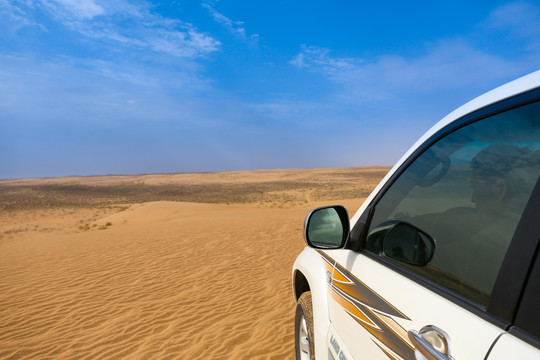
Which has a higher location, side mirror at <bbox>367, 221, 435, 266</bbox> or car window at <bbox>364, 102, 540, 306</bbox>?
car window at <bbox>364, 102, 540, 306</bbox>

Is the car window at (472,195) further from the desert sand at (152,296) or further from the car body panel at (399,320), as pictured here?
the desert sand at (152,296)

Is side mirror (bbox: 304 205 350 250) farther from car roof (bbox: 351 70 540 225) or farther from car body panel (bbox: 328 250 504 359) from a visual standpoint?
car roof (bbox: 351 70 540 225)

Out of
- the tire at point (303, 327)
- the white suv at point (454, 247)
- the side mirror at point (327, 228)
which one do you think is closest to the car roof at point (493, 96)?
the white suv at point (454, 247)

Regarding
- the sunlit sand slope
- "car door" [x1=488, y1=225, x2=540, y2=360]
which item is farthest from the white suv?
the sunlit sand slope

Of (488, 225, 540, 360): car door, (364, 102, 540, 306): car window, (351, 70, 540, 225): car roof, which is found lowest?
(488, 225, 540, 360): car door

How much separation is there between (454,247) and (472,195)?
0.69ft

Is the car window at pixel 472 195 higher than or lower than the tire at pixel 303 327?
higher

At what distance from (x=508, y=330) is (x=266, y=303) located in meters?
5.07

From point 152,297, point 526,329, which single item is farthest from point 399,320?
point 152,297

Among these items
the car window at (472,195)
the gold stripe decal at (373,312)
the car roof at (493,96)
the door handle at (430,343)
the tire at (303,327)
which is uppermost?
the car roof at (493,96)

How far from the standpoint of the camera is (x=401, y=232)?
1.31 m

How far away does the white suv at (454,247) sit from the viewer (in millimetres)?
784

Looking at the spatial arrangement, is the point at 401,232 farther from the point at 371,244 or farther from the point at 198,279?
the point at 198,279

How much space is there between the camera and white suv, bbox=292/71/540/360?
784 millimetres
